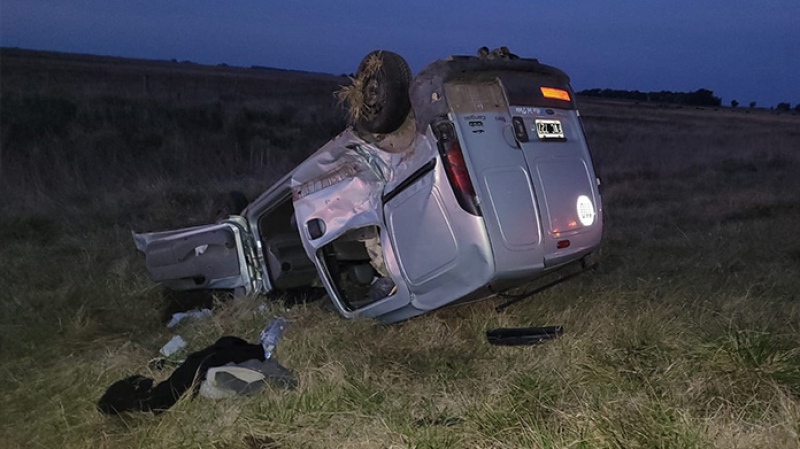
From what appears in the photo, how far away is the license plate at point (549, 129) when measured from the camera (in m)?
4.19

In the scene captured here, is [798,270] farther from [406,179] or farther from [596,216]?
[406,179]

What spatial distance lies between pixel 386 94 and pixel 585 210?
1.35 metres

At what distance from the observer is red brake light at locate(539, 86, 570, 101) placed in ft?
14.2

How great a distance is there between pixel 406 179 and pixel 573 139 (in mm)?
1047

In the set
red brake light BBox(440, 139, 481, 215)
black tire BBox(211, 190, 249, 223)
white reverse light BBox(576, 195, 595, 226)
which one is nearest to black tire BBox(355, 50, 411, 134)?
red brake light BBox(440, 139, 481, 215)

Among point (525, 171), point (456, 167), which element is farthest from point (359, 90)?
point (525, 171)

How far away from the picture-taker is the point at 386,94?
433 cm

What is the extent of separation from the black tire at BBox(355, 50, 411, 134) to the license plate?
2.59 ft

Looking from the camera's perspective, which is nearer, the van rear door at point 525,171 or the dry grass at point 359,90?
the van rear door at point 525,171

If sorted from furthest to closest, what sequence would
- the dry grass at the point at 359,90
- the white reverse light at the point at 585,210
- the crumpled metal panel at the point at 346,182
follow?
Result: the dry grass at the point at 359,90
the crumpled metal panel at the point at 346,182
the white reverse light at the point at 585,210

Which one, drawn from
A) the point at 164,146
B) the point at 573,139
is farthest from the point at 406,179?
the point at 164,146

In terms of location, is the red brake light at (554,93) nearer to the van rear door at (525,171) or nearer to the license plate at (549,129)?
the van rear door at (525,171)

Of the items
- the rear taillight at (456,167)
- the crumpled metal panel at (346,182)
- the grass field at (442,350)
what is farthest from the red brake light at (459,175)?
the grass field at (442,350)

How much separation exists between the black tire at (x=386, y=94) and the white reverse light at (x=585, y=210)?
3.81ft
